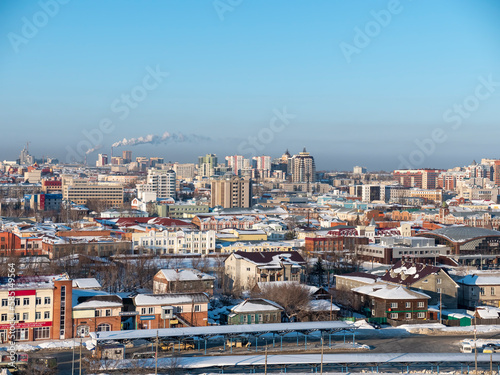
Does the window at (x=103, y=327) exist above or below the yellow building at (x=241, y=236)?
below

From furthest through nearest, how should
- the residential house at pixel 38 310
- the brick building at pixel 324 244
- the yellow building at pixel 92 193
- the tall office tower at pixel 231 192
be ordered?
the yellow building at pixel 92 193 → the tall office tower at pixel 231 192 → the brick building at pixel 324 244 → the residential house at pixel 38 310

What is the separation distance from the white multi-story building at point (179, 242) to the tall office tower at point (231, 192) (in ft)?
89.0

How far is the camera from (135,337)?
14883 millimetres

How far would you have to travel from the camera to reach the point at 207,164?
124688 mm

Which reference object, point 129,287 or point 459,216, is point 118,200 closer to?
point 459,216

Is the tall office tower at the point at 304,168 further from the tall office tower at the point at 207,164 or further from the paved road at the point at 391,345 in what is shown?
the paved road at the point at 391,345

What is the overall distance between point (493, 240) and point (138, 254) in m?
15.8

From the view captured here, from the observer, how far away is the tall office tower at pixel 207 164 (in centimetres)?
12379

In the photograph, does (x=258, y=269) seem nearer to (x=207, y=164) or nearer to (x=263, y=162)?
(x=207, y=164)

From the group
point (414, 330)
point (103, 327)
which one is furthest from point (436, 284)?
point (103, 327)

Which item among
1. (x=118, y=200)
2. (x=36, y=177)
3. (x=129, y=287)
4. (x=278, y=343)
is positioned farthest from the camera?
(x=36, y=177)

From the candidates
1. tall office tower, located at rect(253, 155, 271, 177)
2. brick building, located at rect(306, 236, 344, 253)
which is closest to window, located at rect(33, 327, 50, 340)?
brick building, located at rect(306, 236, 344, 253)

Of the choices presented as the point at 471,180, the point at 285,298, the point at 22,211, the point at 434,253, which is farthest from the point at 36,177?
the point at 285,298

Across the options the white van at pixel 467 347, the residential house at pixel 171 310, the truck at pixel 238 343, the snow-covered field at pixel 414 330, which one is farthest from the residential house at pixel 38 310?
the white van at pixel 467 347
